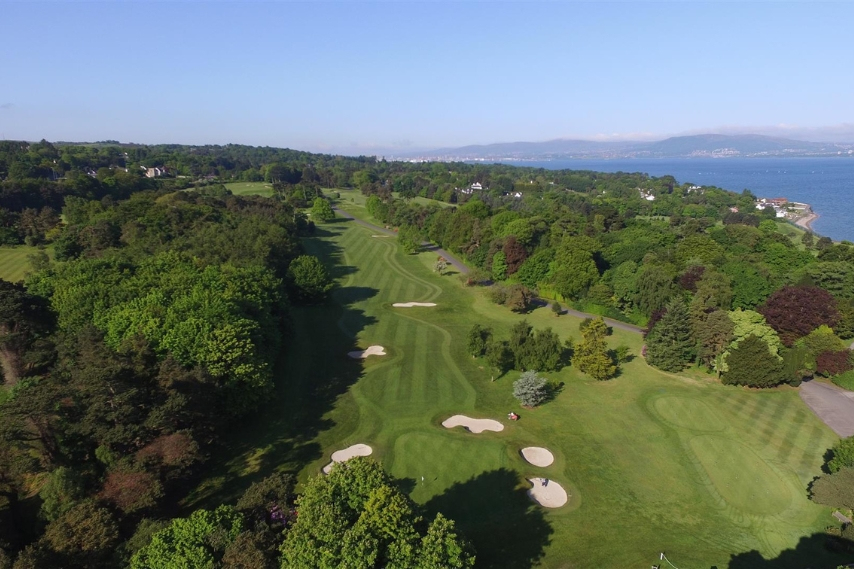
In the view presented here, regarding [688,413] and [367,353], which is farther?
[367,353]

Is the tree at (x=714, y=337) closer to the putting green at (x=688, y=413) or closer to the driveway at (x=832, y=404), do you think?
the driveway at (x=832, y=404)

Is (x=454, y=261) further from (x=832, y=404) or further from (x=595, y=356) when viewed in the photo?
(x=832, y=404)

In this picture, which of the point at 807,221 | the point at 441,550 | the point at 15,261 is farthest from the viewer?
the point at 807,221

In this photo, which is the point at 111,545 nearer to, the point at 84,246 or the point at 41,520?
the point at 41,520

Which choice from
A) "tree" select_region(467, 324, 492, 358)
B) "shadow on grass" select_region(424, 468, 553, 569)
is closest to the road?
"tree" select_region(467, 324, 492, 358)

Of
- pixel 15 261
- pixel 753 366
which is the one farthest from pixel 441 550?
pixel 15 261

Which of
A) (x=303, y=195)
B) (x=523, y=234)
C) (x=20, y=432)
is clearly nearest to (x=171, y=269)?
(x=20, y=432)
